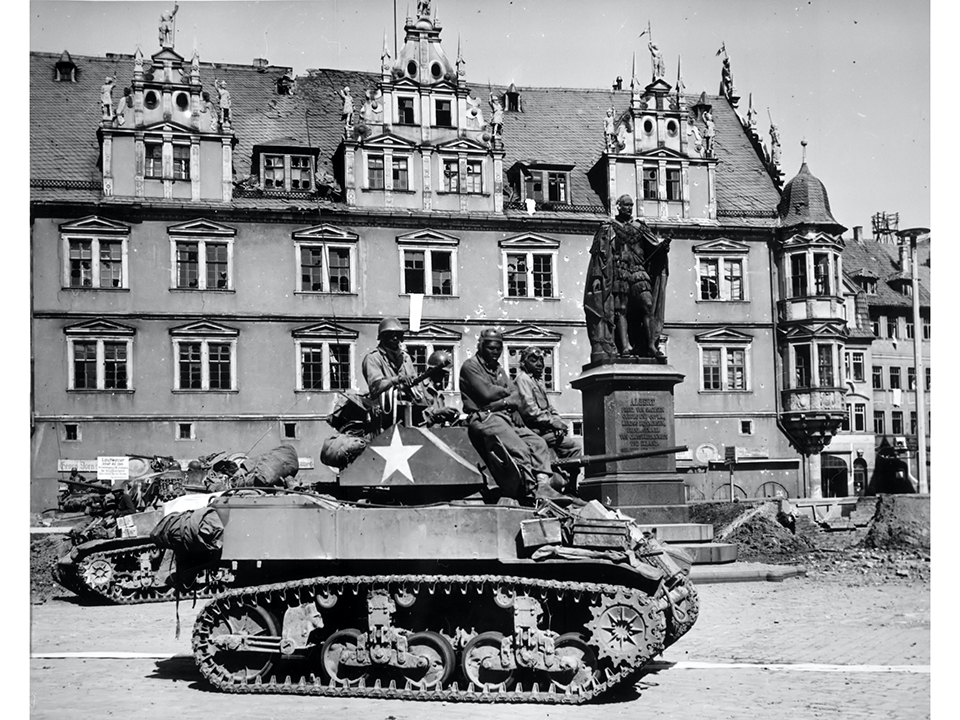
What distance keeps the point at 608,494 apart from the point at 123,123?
52.1 ft

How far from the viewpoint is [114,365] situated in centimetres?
2373

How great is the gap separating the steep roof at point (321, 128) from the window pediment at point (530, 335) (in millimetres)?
4767

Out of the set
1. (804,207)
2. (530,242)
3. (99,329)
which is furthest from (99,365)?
(804,207)

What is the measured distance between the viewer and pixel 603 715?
8.22m

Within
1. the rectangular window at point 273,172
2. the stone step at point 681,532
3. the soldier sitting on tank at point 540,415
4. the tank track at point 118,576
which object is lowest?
the tank track at point 118,576

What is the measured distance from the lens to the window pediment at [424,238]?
89.8ft

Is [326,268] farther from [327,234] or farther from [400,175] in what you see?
[400,175]

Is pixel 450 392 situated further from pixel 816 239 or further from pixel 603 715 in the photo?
pixel 603 715

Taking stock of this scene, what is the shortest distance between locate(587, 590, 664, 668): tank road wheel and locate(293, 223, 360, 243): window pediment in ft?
62.2

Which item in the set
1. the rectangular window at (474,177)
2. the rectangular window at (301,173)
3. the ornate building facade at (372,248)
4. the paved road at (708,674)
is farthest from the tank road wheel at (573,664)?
the rectangular window at (474,177)

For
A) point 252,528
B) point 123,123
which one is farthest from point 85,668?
point 123,123

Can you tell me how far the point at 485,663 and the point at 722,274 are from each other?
907 inches

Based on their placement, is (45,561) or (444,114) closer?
(45,561)

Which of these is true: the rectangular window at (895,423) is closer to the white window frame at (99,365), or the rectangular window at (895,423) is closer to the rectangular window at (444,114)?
A: the rectangular window at (444,114)
